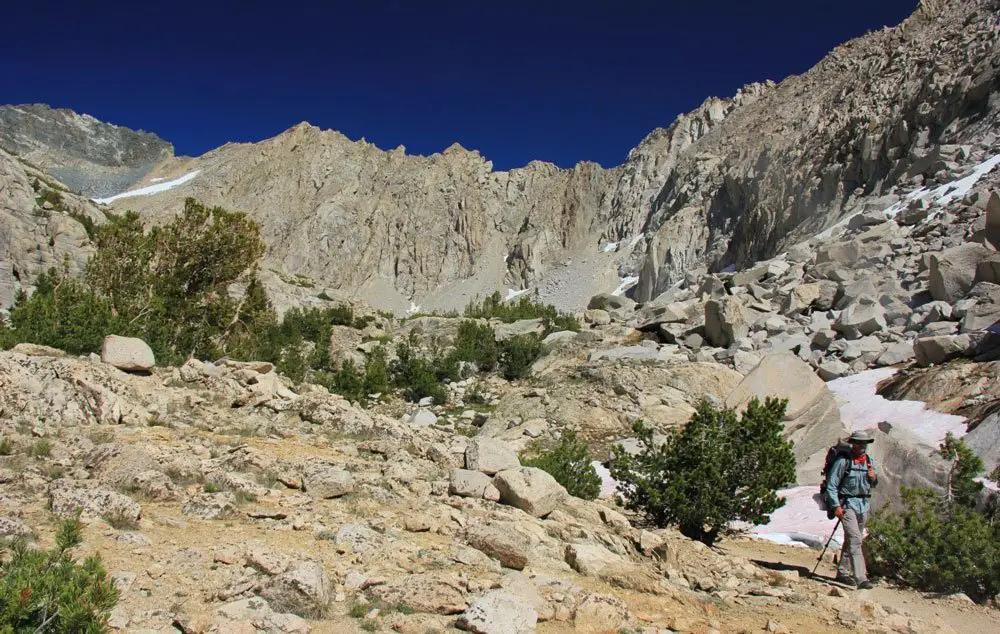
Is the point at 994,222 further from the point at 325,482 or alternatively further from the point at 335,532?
the point at 335,532

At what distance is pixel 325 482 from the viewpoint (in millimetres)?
6156

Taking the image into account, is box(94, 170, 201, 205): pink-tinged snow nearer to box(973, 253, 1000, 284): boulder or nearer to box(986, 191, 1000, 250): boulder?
box(986, 191, 1000, 250): boulder

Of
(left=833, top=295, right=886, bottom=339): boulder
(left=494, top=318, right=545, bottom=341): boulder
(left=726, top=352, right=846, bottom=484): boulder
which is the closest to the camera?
(left=726, top=352, right=846, bottom=484): boulder

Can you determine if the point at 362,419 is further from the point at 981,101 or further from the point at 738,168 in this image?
the point at 738,168

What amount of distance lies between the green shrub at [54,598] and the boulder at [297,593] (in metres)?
1.08

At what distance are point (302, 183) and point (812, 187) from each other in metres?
68.1

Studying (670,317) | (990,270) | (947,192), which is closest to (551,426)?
(670,317)

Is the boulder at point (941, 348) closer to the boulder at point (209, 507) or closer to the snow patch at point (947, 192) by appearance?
the snow patch at point (947, 192)

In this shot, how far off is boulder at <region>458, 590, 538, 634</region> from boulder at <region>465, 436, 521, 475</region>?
3.39 meters

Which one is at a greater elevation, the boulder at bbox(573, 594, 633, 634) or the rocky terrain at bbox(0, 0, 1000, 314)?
the rocky terrain at bbox(0, 0, 1000, 314)

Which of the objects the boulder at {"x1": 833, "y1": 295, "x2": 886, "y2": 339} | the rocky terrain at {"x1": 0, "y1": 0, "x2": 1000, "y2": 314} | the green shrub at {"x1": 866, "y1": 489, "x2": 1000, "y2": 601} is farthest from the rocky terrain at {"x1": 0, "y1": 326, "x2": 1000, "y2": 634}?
the rocky terrain at {"x1": 0, "y1": 0, "x2": 1000, "y2": 314}

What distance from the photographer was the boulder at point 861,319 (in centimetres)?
1652

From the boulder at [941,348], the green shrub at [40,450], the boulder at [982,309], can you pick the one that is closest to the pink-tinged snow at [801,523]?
the boulder at [941,348]

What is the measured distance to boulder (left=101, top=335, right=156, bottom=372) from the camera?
891 cm
